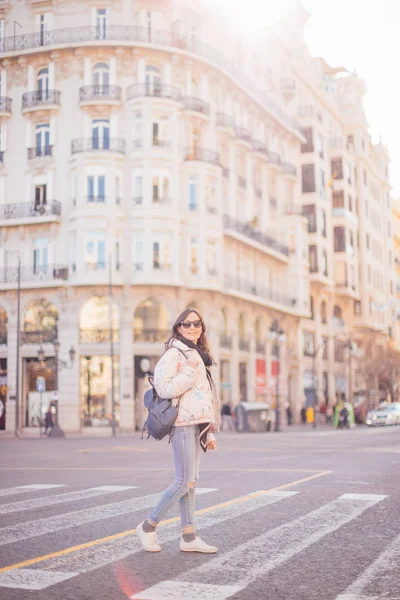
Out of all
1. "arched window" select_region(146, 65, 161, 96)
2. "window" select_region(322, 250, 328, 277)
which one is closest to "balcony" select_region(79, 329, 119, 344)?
"arched window" select_region(146, 65, 161, 96)

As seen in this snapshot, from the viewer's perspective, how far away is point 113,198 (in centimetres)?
4584

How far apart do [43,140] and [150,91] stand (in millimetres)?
6602

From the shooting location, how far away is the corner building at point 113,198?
45.3m

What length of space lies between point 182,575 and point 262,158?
52239mm

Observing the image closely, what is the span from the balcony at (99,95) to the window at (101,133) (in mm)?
1078

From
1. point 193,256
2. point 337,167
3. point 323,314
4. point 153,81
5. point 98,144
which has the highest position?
point 337,167

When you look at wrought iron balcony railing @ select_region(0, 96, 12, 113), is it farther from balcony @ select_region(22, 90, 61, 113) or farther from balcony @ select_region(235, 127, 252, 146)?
balcony @ select_region(235, 127, 252, 146)

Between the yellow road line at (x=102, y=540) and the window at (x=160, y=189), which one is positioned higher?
the window at (x=160, y=189)

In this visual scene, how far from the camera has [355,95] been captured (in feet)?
275

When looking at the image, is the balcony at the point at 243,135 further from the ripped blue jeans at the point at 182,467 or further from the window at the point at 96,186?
the ripped blue jeans at the point at 182,467

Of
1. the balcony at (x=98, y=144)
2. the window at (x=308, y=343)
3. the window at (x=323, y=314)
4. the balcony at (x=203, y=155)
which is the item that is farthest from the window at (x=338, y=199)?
the balcony at (x=98, y=144)

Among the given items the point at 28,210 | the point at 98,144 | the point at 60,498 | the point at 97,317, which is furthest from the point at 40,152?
the point at 60,498

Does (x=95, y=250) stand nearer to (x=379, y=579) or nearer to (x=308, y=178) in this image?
(x=308, y=178)

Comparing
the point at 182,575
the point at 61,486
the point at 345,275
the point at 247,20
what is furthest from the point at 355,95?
the point at 182,575
